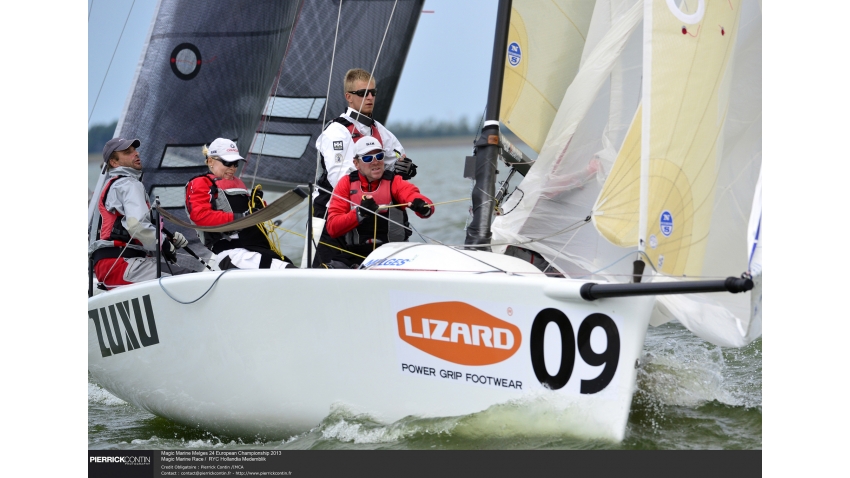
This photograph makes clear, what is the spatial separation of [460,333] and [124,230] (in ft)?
5.78

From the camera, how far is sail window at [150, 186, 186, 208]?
495 cm

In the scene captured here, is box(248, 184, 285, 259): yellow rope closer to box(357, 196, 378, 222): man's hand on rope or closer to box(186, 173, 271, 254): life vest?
box(186, 173, 271, 254): life vest

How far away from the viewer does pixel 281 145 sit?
5586 millimetres

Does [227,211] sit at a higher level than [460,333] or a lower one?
higher

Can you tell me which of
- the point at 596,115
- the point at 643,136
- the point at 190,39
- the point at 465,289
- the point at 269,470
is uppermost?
the point at 190,39

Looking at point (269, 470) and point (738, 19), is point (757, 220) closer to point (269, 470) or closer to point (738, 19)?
point (738, 19)

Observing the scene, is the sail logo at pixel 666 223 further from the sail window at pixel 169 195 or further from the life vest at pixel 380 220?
the sail window at pixel 169 195

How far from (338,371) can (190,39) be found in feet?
7.82

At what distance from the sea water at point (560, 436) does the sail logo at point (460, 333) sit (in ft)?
0.60

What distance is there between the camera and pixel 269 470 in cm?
323

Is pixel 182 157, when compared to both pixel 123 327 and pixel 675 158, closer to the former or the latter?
pixel 123 327

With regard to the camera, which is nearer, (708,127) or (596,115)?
(708,127)

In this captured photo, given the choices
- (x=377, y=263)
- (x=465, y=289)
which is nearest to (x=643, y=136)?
(x=465, y=289)

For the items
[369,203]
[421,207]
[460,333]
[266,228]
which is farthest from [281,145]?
[460,333]
